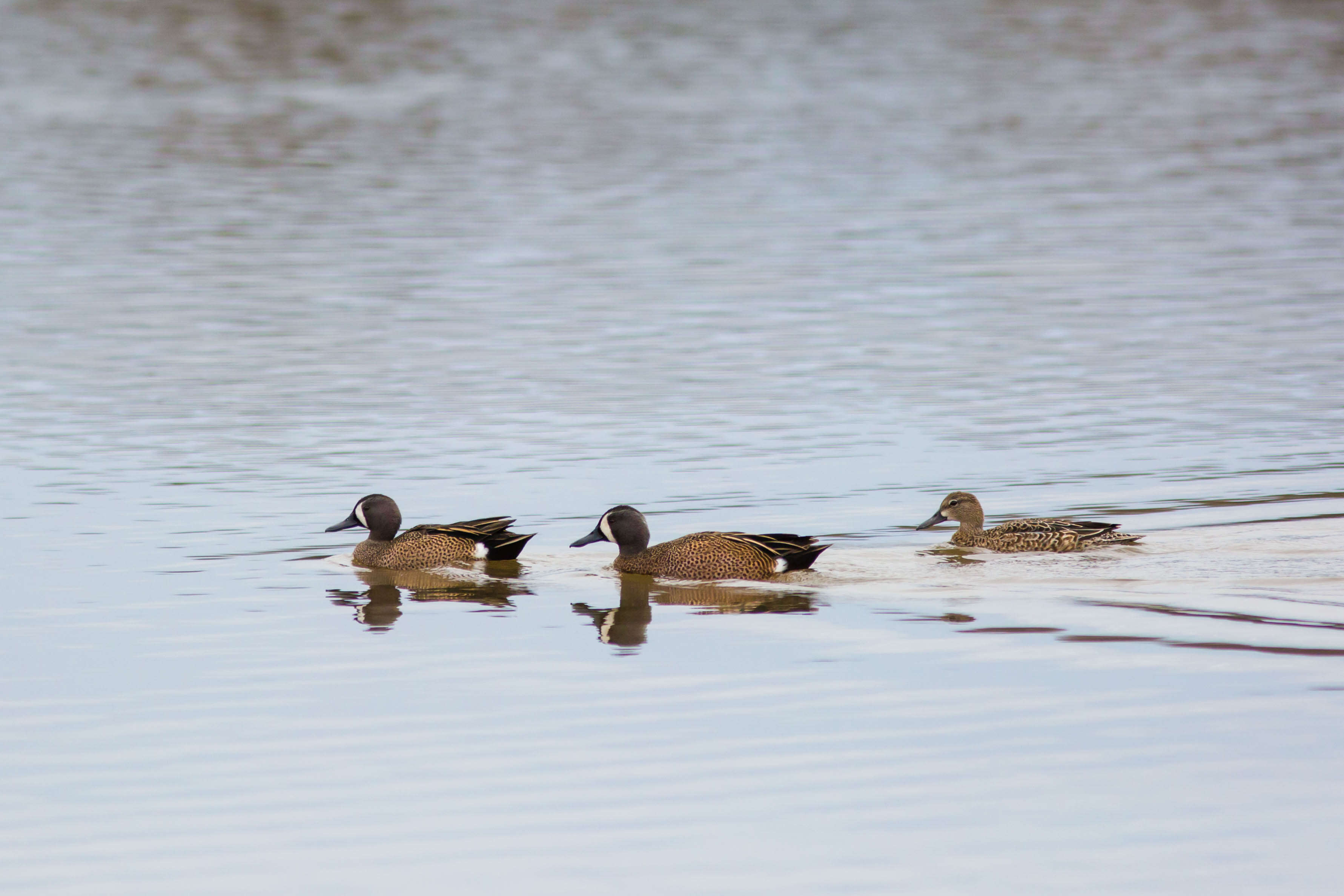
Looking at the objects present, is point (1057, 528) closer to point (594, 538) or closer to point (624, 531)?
point (624, 531)

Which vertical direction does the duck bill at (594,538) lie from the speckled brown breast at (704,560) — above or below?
above

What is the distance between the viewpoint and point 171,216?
33.7 meters

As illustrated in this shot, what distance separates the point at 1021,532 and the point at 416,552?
13.2ft

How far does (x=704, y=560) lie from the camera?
13.6 metres

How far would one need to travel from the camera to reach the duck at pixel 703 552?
13234mm

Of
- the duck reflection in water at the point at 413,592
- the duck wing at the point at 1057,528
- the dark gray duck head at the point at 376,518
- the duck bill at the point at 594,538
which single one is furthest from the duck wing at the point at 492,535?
the duck wing at the point at 1057,528

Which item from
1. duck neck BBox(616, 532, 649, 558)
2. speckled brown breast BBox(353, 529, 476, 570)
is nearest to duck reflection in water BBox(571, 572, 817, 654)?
duck neck BBox(616, 532, 649, 558)

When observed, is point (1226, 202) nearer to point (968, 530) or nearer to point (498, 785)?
point (968, 530)

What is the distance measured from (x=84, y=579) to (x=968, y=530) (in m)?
5.82

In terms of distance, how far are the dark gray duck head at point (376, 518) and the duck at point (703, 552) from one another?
1421mm

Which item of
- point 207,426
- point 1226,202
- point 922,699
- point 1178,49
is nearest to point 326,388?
point 207,426

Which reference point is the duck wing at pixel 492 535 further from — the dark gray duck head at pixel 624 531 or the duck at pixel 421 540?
the dark gray duck head at pixel 624 531

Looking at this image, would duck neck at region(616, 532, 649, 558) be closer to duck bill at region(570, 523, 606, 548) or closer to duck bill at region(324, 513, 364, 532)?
duck bill at region(570, 523, 606, 548)

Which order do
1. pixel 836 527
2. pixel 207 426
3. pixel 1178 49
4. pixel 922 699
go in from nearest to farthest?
pixel 922 699 < pixel 836 527 < pixel 207 426 < pixel 1178 49
